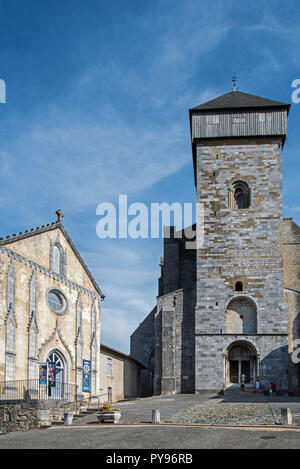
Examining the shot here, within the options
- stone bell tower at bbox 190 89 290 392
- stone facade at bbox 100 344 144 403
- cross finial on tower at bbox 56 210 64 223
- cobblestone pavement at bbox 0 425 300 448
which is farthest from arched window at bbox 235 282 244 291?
cobblestone pavement at bbox 0 425 300 448

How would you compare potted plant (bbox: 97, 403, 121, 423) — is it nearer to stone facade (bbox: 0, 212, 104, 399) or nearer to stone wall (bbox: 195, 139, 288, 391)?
stone facade (bbox: 0, 212, 104, 399)

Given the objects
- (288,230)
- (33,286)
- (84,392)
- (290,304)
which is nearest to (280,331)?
(290,304)

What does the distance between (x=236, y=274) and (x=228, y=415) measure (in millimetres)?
15370

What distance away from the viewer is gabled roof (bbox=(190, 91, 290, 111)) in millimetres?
38969

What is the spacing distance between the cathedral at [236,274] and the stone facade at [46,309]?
22.1 feet

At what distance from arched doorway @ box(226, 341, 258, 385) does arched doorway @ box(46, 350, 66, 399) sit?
11.2 meters

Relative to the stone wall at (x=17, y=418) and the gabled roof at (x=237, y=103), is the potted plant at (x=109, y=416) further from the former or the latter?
the gabled roof at (x=237, y=103)

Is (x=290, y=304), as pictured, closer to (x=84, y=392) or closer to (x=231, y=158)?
(x=231, y=158)

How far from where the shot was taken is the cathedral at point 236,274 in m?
35.8

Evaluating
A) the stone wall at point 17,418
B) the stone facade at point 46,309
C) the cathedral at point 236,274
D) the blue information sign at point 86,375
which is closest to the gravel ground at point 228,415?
the stone wall at point 17,418

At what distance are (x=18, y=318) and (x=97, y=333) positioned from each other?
6.97 m

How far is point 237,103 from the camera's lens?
3988 cm

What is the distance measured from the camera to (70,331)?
2914 centimetres
